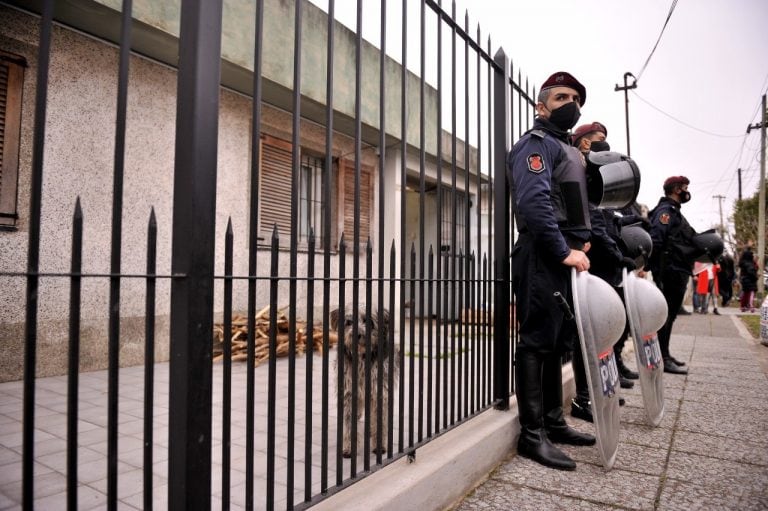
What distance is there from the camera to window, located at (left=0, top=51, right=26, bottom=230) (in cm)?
479

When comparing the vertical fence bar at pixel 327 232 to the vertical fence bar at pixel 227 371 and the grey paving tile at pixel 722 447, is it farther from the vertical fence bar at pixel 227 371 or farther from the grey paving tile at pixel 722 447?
the grey paving tile at pixel 722 447

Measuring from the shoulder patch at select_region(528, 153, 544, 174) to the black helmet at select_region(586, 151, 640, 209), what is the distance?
0.71 m

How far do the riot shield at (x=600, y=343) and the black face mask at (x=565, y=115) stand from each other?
1029 millimetres

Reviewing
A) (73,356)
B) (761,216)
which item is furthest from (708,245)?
(761,216)

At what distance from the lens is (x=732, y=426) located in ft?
12.3

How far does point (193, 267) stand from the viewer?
4.72 ft

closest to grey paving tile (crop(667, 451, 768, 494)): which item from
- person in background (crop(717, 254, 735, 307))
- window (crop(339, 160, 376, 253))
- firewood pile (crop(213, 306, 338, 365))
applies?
firewood pile (crop(213, 306, 338, 365))

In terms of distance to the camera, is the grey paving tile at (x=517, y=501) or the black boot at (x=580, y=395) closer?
the grey paving tile at (x=517, y=501)

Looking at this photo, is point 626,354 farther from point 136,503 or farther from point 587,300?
Result: point 136,503

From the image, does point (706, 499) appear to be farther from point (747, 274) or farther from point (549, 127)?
point (747, 274)

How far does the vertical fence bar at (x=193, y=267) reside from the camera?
56.1 inches

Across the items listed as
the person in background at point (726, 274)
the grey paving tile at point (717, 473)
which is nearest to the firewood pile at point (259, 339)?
the grey paving tile at point (717, 473)

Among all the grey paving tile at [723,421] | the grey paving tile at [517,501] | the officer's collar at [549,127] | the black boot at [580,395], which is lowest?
the grey paving tile at [517,501]

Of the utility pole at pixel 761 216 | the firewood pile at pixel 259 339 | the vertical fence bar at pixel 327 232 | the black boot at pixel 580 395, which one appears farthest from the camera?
the utility pole at pixel 761 216
